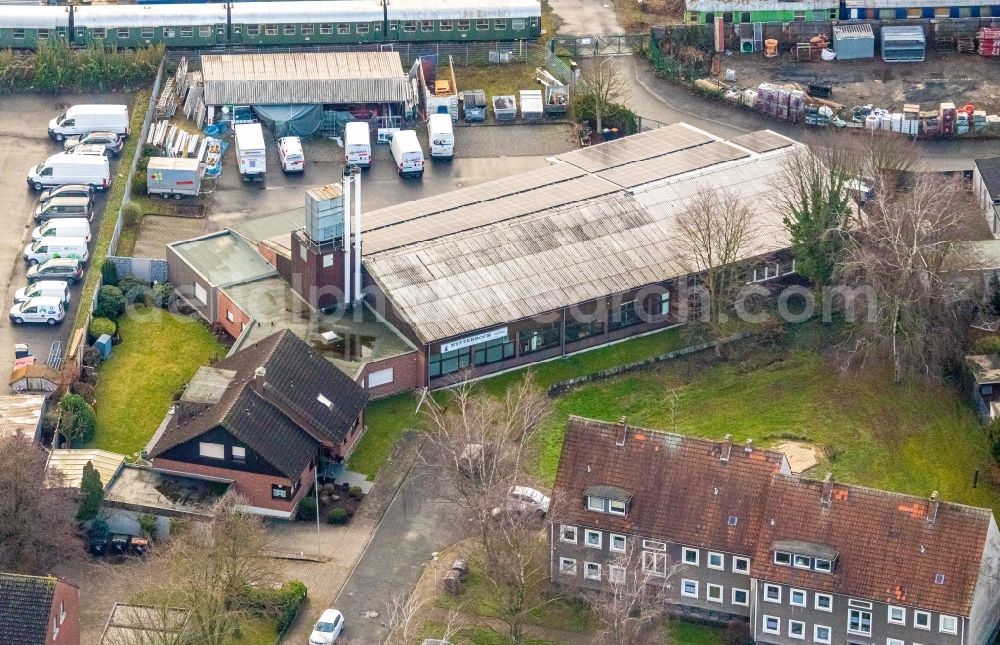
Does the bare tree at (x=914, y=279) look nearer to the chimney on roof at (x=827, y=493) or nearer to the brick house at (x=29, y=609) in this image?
the chimney on roof at (x=827, y=493)

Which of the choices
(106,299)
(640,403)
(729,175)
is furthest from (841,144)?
(106,299)

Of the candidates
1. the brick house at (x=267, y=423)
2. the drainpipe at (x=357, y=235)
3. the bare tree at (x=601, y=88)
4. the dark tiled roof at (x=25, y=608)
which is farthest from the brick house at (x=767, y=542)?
the bare tree at (x=601, y=88)

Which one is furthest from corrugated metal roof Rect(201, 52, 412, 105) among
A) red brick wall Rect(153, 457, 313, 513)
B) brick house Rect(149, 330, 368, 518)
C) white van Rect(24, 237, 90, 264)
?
red brick wall Rect(153, 457, 313, 513)

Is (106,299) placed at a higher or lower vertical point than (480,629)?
higher

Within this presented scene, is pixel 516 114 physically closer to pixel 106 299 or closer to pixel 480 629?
pixel 106 299

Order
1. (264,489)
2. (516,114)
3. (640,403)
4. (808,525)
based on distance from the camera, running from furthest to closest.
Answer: (516,114)
(640,403)
(264,489)
(808,525)

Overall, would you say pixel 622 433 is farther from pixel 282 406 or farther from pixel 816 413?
pixel 282 406

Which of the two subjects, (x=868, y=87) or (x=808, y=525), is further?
(x=868, y=87)

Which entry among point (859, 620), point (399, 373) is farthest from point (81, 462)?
point (859, 620)

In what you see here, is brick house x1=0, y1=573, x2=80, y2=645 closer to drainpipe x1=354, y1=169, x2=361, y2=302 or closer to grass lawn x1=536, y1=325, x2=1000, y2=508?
grass lawn x1=536, y1=325, x2=1000, y2=508
